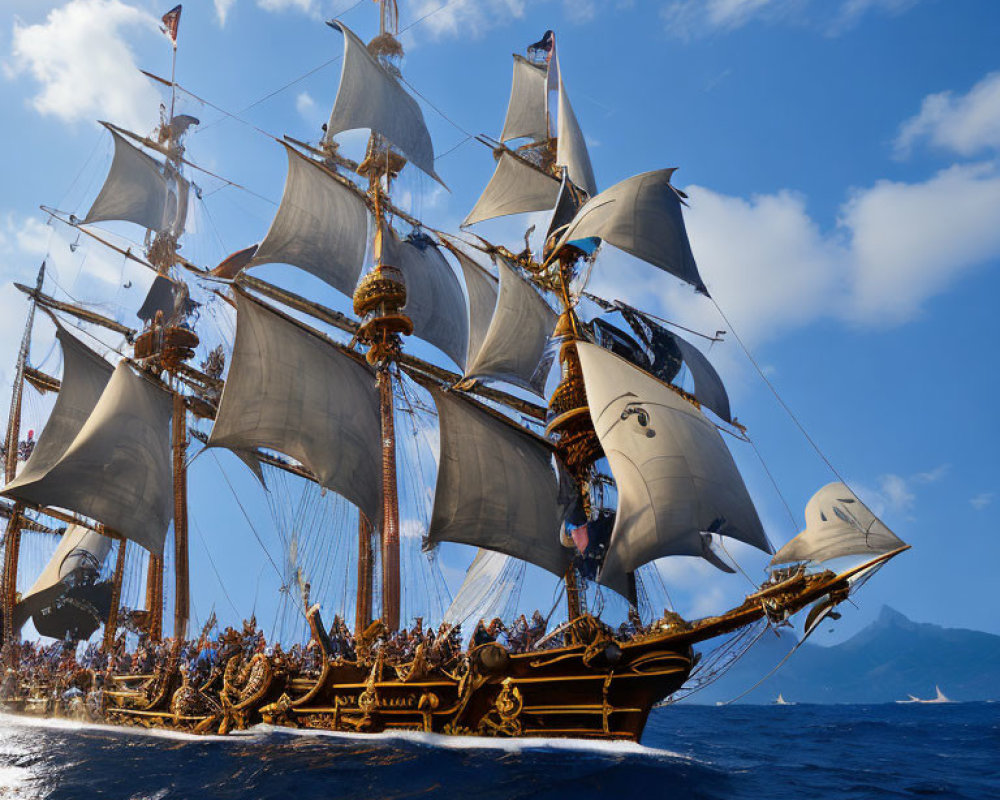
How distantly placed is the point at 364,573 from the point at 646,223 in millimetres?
13201

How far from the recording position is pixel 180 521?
29828mm

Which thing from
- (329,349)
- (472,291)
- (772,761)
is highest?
(472,291)

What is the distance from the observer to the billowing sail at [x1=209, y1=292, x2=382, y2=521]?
877 inches

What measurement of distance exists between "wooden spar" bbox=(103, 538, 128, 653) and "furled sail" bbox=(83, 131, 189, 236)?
54.5 ft

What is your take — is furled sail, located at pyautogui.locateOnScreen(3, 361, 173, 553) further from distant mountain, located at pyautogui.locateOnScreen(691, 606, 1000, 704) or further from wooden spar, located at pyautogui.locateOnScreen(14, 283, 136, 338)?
distant mountain, located at pyautogui.locateOnScreen(691, 606, 1000, 704)

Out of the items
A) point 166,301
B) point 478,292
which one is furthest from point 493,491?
point 166,301

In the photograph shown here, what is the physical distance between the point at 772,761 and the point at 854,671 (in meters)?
190

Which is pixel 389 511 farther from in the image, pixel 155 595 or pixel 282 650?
pixel 155 595

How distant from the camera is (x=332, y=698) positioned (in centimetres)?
1716

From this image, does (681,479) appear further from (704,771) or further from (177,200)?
(177,200)

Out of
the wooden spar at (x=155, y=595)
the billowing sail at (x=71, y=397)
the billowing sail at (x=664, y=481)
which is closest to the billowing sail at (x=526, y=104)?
the billowing sail at (x=71, y=397)

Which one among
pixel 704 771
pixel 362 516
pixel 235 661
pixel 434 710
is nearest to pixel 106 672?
pixel 235 661

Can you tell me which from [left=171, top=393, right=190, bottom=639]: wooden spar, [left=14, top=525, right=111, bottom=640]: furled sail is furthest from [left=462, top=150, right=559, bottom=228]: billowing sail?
[left=14, top=525, right=111, bottom=640]: furled sail

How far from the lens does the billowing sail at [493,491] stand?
20141mm
